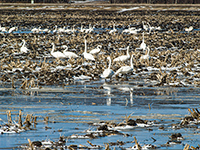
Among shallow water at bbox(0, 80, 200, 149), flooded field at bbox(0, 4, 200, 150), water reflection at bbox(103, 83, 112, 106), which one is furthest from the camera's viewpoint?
water reflection at bbox(103, 83, 112, 106)

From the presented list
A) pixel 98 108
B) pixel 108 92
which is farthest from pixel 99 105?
pixel 108 92

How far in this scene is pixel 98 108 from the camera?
1030cm

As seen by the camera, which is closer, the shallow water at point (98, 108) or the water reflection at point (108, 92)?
the shallow water at point (98, 108)

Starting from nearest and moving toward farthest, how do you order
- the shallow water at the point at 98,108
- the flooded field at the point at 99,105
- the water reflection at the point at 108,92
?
the flooded field at the point at 99,105, the shallow water at the point at 98,108, the water reflection at the point at 108,92

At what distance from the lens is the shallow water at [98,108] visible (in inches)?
293

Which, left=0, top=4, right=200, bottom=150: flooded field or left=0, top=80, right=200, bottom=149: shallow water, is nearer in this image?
left=0, top=4, right=200, bottom=150: flooded field

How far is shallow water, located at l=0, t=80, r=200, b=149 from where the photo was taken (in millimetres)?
7446

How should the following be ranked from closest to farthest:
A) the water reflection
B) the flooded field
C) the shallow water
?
the flooded field → the shallow water → the water reflection

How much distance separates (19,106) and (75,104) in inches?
53.2

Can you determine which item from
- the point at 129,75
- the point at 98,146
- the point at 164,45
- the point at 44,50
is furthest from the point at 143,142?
the point at 164,45

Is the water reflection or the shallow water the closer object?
the shallow water

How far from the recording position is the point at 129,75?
16359mm

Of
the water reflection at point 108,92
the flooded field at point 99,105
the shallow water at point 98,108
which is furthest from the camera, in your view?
the water reflection at point 108,92

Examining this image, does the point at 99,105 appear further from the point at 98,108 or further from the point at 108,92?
the point at 108,92
